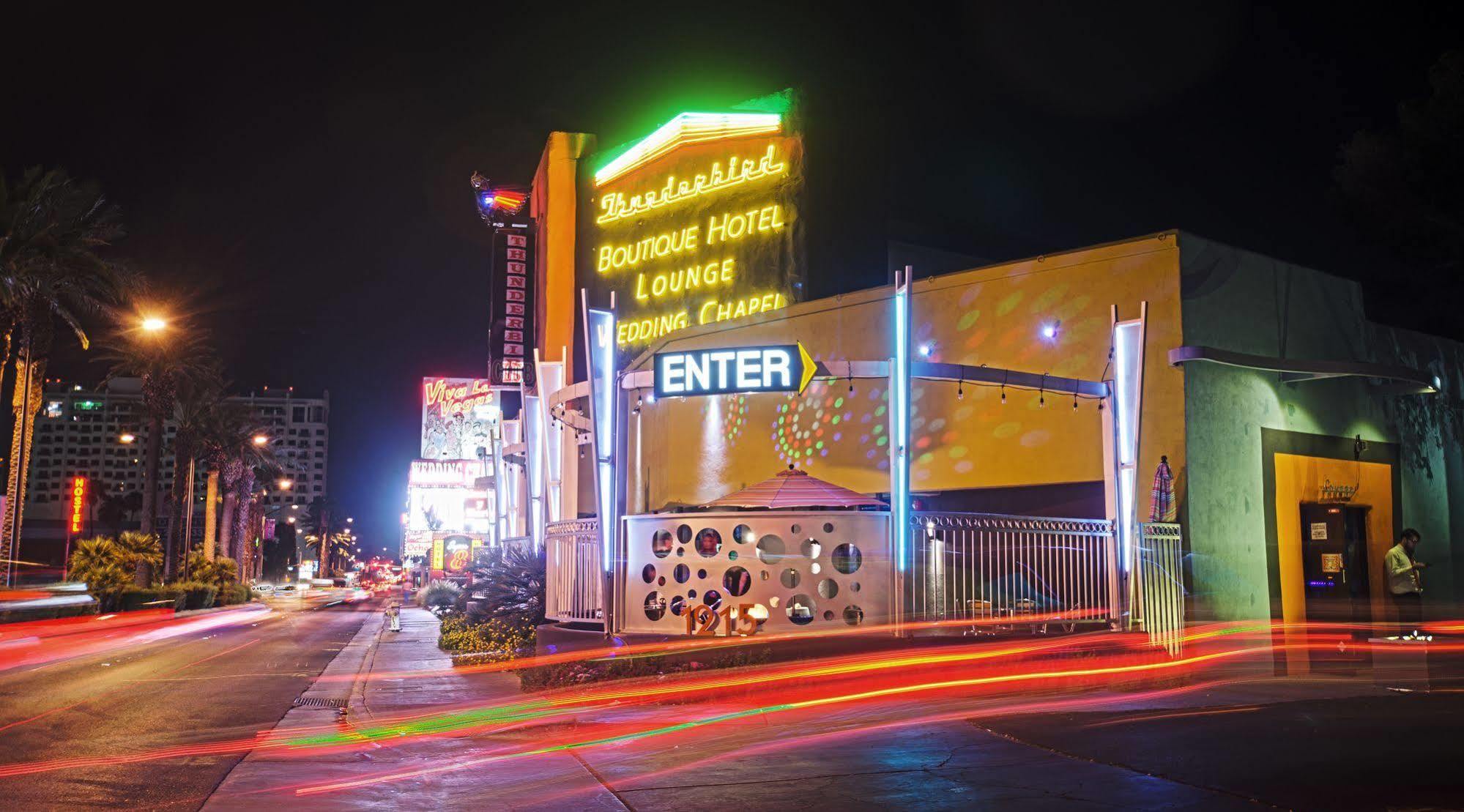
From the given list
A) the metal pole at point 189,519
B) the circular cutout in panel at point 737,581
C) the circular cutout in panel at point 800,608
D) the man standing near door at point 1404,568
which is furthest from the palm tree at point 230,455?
the man standing near door at point 1404,568

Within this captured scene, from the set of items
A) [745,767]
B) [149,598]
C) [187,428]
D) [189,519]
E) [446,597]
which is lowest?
[149,598]

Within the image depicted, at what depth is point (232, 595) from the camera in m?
61.0

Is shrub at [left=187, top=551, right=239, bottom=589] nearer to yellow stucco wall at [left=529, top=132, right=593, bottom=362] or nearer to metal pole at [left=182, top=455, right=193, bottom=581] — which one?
metal pole at [left=182, top=455, right=193, bottom=581]

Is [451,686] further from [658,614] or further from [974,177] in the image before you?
[974,177]

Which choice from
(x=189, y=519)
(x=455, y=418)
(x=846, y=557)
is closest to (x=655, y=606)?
(x=846, y=557)

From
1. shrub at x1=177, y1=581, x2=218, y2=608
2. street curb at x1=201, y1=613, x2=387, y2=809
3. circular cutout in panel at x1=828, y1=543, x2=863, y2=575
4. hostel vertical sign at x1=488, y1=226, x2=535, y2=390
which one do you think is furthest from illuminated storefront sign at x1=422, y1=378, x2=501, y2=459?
circular cutout in panel at x1=828, y1=543, x2=863, y2=575

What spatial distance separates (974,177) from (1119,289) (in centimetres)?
1312

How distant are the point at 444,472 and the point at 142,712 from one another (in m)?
55.9

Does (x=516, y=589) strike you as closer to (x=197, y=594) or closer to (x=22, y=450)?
(x=22, y=450)

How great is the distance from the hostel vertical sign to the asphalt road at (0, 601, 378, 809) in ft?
49.8

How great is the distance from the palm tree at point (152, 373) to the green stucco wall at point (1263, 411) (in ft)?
136

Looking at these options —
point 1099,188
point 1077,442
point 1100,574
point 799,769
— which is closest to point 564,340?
point 1099,188

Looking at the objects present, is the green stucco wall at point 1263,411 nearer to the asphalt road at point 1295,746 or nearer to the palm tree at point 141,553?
the asphalt road at point 1295,746

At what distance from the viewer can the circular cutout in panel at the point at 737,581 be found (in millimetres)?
15445
